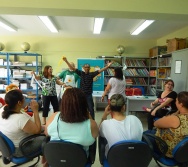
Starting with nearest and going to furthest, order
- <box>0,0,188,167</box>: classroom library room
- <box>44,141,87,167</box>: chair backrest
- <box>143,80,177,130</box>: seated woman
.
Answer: <box>44,141,87,167</box>: chair backrest < <box>0,0,188,167</box>: classroom library room < <box>143,80,177,130</box>: seated woman

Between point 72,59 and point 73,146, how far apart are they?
499cm

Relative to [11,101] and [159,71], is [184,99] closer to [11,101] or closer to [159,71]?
[11,101]

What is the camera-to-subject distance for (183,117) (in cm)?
164

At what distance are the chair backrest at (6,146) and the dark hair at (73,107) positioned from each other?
0.62 m

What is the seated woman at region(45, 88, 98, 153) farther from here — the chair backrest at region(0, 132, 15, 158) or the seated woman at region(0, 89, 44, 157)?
the chair backrest at region(0, 132, 15, 158)

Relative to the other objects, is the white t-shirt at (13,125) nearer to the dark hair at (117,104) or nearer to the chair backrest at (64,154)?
the chair backrest at (64,154)

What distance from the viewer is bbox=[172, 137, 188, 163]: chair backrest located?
1554mm

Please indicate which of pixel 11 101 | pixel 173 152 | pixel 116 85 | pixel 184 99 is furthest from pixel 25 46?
pixel 173 152

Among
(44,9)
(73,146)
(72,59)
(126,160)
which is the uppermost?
(44,9)

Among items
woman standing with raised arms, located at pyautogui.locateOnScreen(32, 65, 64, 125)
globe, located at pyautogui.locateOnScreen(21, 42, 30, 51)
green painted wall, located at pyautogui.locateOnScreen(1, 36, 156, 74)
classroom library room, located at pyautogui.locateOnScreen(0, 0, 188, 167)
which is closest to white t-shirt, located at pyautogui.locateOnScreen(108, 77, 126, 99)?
classroom library room, located at pyautogui.locateOnScreen(0, 0, 188, 167)

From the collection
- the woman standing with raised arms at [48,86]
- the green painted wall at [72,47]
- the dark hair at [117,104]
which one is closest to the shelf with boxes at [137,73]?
the green painted wall at [72,47]

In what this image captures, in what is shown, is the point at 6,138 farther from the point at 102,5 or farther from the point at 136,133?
the point at 102,5

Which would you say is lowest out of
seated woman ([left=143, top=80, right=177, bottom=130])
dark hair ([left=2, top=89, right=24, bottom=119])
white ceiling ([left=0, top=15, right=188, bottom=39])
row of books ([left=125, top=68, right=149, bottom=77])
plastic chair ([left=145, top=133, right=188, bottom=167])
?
plastic chair ([left=145, top=133, right=188, bottom=167])

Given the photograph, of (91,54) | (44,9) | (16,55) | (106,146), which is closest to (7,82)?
(16,55)
